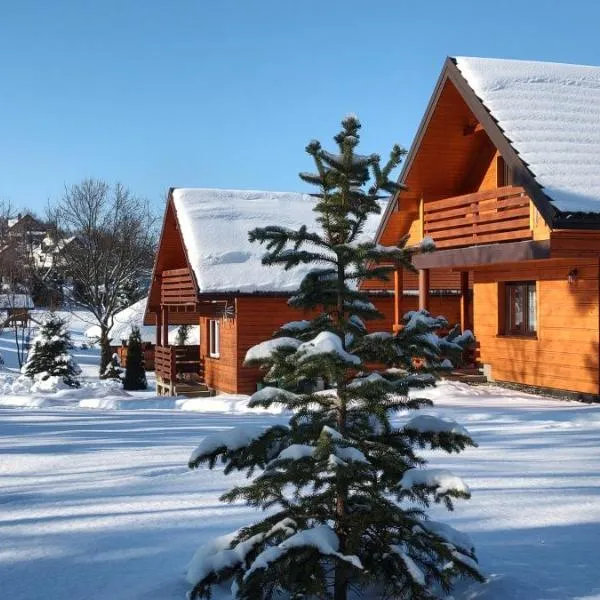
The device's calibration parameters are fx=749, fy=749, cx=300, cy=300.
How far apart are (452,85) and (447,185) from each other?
2.79 m

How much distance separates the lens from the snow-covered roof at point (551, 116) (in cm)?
1217

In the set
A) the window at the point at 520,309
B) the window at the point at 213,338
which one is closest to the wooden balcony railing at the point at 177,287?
the window at the point at 213,338

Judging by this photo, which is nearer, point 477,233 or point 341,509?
point 341,509

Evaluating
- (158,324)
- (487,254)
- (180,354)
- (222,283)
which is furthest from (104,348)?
(487,254)

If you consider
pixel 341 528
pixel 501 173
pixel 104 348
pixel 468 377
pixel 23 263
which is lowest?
pixel 341 528

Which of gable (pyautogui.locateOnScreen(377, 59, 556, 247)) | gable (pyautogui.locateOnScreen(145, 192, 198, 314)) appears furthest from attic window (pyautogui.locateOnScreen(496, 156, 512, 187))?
gable (pyautogui.locateOnScreen(145, 192, 198, 314))

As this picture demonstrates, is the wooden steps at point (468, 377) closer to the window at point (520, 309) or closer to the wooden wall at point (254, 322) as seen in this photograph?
the window at point (520, 309)

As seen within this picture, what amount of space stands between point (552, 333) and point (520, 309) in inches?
62.8

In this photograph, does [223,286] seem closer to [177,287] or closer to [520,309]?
[177,287]

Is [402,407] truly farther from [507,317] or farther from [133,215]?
[133,215]

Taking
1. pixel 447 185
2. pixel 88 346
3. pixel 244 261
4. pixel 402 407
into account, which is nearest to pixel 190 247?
pixel 244 261

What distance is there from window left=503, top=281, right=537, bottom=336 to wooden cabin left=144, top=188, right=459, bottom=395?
16.3 ft

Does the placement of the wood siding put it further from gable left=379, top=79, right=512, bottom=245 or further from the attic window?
the attic window

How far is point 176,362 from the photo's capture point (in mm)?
23734
